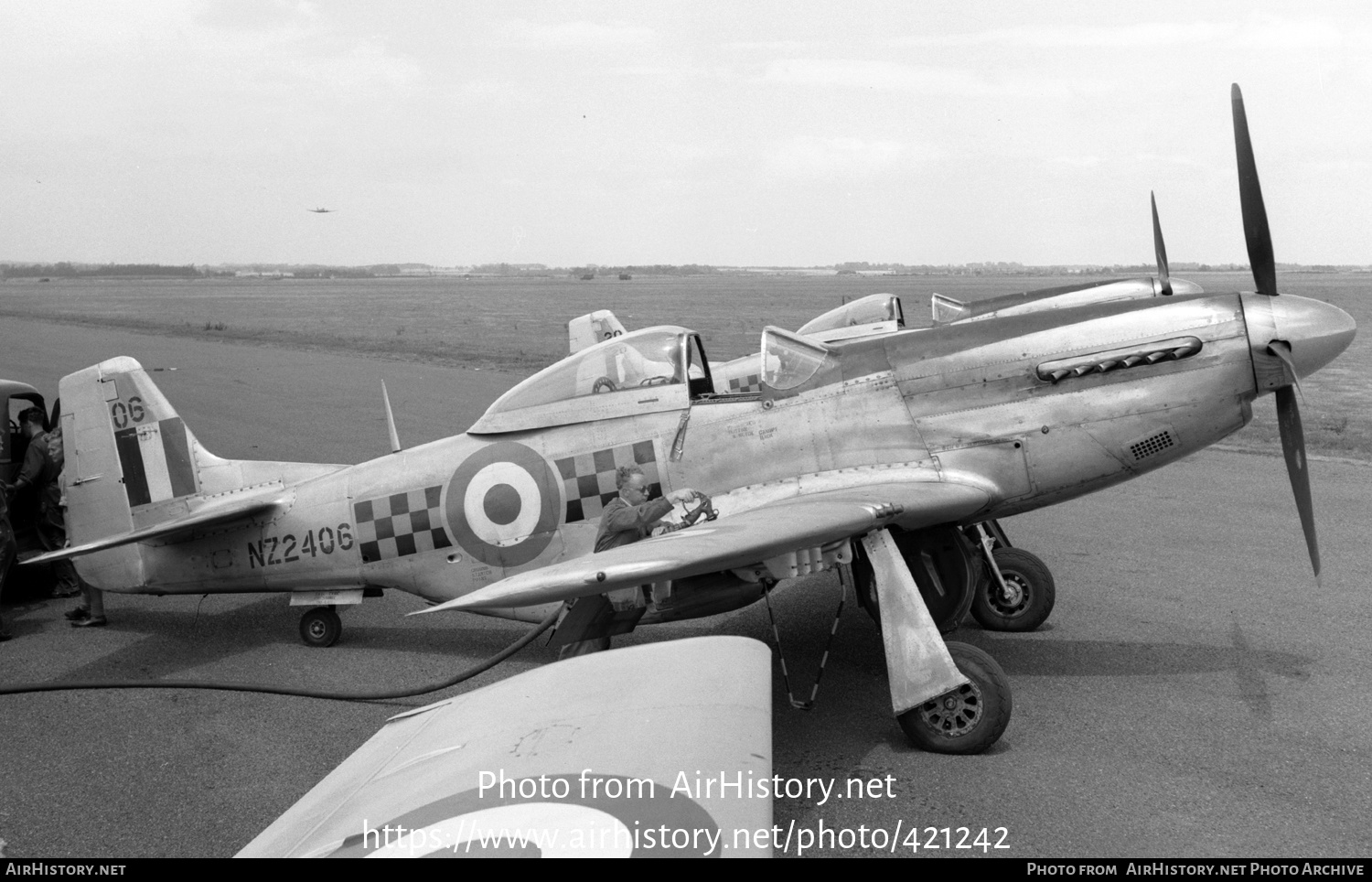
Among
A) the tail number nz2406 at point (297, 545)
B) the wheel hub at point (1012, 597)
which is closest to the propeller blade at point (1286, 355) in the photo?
the wheel hub at point (1012, 597)

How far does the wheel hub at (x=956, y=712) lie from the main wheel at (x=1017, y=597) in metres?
1.97

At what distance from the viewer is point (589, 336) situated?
1605 centimetres

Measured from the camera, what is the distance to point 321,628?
7.42m

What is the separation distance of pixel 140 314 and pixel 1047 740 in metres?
64.8

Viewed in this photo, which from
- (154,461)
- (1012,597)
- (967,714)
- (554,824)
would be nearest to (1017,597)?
(1012,597)

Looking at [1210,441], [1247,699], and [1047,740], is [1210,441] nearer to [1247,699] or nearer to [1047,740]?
[1247,699]

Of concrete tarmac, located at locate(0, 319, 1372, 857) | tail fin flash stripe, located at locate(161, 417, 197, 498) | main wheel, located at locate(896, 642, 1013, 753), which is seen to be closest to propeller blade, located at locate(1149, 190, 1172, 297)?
concrete tarmac, located at locate(0, 319, 1372, 857)

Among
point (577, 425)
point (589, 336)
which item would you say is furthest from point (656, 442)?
point (589, 336)

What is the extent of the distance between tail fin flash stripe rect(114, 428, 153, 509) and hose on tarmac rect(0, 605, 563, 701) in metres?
1.65

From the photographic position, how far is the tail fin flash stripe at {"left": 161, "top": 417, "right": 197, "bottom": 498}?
7895mm

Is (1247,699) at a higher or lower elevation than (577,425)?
lower

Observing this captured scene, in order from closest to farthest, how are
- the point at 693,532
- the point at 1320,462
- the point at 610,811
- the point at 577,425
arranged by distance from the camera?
1. the point at 610,811
2. the point at 693,532
3. the point at 577,425
4. the point at 1320,462

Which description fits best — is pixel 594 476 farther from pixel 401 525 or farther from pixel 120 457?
pixel 120 457

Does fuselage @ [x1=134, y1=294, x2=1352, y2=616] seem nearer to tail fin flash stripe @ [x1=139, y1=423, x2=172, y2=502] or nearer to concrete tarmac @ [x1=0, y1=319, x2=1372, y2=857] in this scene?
concrete tarmac @ [x1=0, y1=319, x2=1372, y2=857]
